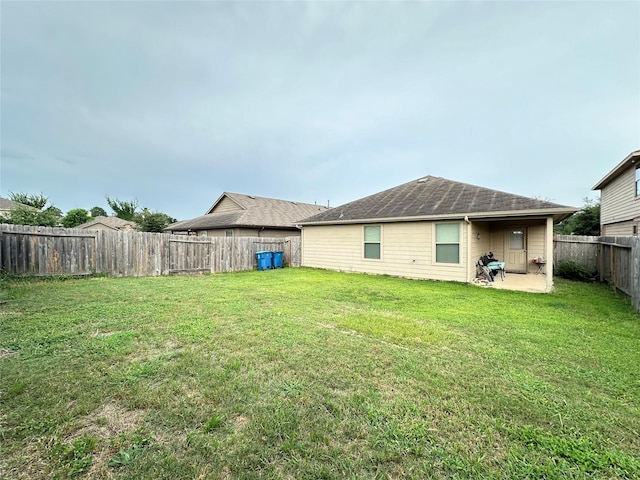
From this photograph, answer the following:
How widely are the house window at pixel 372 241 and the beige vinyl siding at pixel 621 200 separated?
387 inches

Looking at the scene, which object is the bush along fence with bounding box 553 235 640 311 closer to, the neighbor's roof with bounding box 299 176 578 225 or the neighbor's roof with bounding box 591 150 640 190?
the neighbor's roof with bounding box 299 176 578 225

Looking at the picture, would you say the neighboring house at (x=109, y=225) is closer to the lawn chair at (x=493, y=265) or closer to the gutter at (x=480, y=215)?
the gutter at (x=480, y=215)

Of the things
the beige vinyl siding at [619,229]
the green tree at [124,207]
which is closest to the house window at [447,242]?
the beige vinyl siding at [619,229]

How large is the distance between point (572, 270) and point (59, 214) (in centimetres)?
4251

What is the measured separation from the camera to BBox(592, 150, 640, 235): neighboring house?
408 inches

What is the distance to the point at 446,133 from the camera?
653 inches

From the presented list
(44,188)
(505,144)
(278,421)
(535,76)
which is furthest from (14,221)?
(505,144)

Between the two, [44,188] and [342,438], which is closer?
[342,438]

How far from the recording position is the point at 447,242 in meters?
9.42

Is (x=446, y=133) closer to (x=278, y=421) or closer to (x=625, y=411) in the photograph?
(x=625, y=411)

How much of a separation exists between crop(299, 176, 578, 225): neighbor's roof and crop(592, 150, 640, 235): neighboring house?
3.97 m

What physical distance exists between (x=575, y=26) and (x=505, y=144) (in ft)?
27.0

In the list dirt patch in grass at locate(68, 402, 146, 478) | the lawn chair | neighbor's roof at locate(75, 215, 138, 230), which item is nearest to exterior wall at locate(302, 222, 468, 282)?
the lawn chair

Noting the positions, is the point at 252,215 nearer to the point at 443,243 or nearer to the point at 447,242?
the point at 443,243
